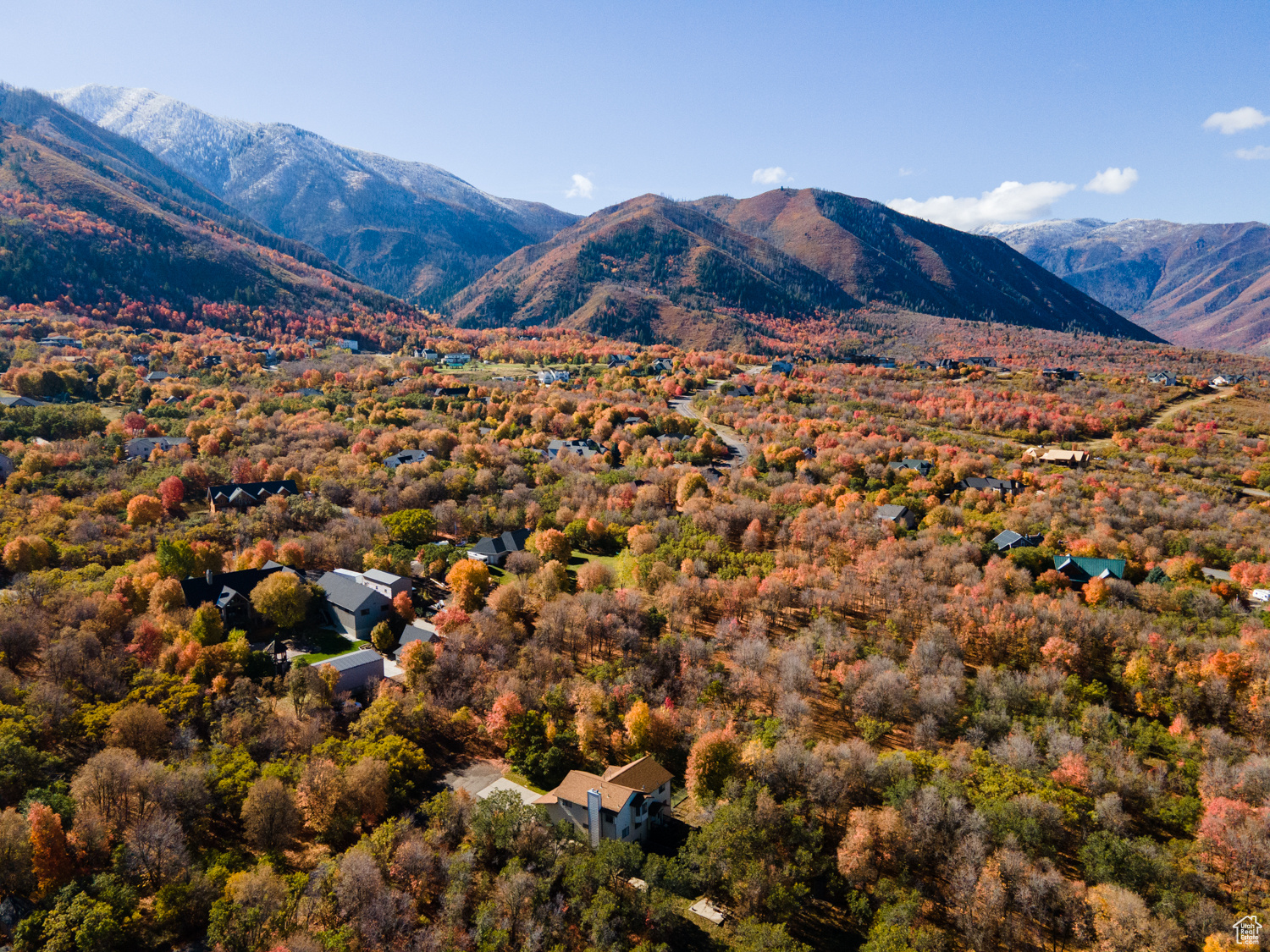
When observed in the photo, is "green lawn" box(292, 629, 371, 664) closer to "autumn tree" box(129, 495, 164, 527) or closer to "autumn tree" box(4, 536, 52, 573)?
"autumn tree" box(4, 536, 52, 573)

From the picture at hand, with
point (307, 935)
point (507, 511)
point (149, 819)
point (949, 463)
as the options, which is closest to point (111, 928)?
point (149, 819)

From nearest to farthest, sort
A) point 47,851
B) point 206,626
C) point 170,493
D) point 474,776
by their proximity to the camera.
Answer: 1. point 47,851
2. point 474,776
3. point 206,626
4. point 170,493

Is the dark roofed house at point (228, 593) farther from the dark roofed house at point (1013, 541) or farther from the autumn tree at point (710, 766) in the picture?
the dark roofed house at point (1013, 541)

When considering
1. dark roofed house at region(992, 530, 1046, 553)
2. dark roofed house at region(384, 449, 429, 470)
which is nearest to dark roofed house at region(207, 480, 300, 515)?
dark roofed house at region(384, 449, 429, 470)

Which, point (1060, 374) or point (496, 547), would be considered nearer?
point (496, 547)

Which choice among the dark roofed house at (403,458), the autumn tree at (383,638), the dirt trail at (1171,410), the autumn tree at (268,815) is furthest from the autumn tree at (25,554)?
the dirt trail at (1171,410)

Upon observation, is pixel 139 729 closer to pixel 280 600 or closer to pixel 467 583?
pixel 280 600

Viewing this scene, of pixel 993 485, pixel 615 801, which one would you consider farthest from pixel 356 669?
pixel 993 485

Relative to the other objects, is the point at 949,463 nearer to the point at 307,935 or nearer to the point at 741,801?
the point at 741,801
